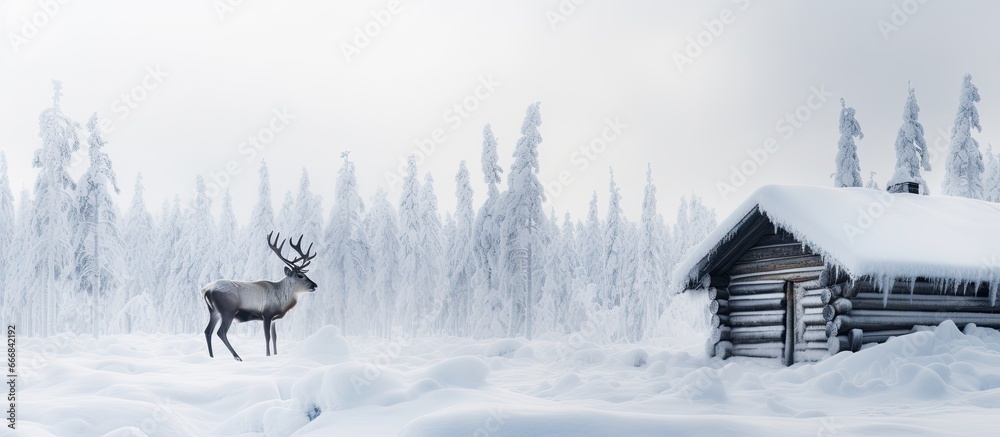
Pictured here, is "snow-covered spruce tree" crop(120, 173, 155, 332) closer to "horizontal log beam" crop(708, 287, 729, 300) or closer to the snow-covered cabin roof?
"horizontal log beam" crop(708, 287, 729, 300)

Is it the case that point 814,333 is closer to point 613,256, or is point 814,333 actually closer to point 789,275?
point 789,275

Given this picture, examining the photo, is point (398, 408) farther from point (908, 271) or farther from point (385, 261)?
point (385, 261)

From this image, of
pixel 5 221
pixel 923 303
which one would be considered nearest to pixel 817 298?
pixel 923 303

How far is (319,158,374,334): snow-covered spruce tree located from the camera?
37406 mm

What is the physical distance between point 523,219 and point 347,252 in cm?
1099

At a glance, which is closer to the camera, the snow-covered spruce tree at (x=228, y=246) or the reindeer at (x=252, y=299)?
the reindeer at (x=252, y=299)

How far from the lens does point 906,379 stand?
1034 centimetres

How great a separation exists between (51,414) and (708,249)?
37.8ft

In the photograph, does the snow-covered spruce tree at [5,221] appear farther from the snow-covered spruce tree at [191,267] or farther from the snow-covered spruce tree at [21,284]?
the snow-covered spruce tree at [191,267]

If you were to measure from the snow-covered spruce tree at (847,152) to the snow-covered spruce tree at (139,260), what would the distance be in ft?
128

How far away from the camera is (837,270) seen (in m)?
12.9

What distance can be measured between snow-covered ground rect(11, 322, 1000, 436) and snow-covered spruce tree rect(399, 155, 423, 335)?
88.1 feet

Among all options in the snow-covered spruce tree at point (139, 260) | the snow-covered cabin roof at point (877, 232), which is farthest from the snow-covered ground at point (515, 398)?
the snow-covered spruce tree at point (139, 260)

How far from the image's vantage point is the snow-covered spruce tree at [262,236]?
1576 inches
